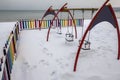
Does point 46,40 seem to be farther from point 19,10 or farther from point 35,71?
point 19,10

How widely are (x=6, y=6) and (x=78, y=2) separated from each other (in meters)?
7.55

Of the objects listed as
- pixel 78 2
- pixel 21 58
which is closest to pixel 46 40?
pixel 21 58

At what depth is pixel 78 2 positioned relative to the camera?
1745cm

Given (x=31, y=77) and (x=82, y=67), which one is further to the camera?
(x=82, y=67)

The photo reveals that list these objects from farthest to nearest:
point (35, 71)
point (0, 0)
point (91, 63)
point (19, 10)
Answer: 1. point (19, 10)
2. point (0, 0)
3. point (91, 63)
4. point (35, 71)

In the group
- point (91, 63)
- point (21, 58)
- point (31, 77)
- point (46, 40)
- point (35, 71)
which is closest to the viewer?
point (31, 77)

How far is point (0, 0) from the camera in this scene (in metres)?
16.8

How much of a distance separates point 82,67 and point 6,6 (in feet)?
50.3

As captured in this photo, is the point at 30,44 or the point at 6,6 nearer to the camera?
the point at 30,44

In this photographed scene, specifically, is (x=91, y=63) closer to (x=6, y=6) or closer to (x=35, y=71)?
(x=35, y=71)

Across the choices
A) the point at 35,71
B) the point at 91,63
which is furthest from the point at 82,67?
the point at 35,71

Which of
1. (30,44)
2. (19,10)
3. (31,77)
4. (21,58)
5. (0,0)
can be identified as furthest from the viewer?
(19,10)

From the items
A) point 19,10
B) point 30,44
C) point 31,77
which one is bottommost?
point 31,77

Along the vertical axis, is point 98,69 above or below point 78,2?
below
